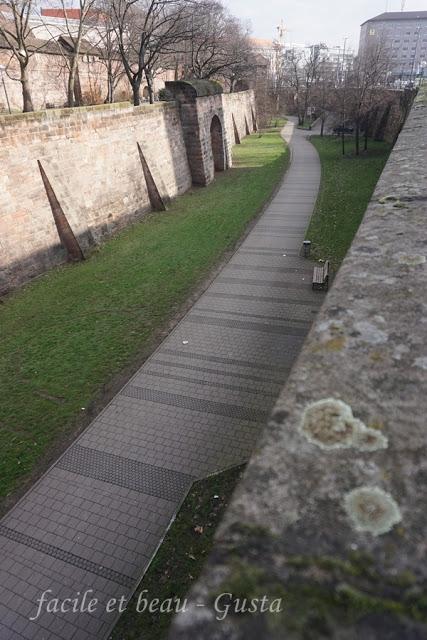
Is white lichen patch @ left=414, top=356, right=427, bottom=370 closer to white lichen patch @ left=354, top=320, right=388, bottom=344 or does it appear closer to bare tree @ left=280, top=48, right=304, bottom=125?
white lichen patch @ left=354, top=320, right=388, bottom=344

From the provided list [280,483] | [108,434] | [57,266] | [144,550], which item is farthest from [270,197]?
[280,483]

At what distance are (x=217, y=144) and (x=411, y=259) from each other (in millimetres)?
21917

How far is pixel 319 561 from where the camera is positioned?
1.41 m

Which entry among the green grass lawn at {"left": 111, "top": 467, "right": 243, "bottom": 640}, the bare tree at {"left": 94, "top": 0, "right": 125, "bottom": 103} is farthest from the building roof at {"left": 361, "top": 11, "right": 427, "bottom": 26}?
the green grass lawn at {"left": 111, "top": 467, "right": 243, "bottom": 640}

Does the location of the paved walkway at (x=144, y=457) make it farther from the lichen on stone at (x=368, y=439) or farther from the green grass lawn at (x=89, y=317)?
the lichen on stone at (x=368, y=439)

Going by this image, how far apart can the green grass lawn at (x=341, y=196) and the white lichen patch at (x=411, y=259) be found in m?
7.69

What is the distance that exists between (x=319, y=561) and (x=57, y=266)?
12309 mm

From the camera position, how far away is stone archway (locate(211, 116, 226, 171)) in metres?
22.6

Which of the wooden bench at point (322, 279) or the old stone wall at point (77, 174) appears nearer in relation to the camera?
the wooden bench at point (322, 279)

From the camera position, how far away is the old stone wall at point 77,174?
1091 centimetres

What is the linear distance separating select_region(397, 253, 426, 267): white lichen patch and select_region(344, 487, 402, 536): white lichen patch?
7.06 ft

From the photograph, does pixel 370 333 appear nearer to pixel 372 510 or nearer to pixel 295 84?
pixel 372 510

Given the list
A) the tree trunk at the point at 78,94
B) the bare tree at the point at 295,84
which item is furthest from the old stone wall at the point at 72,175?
the bare tree at the point at 295,84

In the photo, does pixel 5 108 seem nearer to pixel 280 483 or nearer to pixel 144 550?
pixel 144 550
